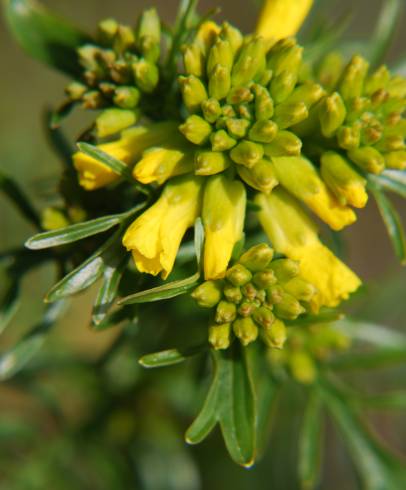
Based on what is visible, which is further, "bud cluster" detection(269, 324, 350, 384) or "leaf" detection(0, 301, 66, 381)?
"bud cluster" detection(269, 324, 350, 384)

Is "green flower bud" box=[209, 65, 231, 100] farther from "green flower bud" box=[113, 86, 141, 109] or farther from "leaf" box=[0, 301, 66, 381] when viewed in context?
"leaf" box=[0, 301, 66, 381]

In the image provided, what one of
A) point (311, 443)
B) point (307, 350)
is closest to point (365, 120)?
point (307, 350)

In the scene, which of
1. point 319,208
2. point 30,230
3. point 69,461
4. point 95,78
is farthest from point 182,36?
point 30,230

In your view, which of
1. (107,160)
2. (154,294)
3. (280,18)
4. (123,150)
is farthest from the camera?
(280,18)

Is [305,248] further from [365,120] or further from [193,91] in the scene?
[193,91]

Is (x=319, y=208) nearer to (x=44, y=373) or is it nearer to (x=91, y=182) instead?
(x=91, y=182)

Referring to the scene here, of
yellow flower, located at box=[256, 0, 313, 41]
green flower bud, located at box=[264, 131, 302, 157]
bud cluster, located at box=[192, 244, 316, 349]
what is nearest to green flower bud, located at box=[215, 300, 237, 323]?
bud cluster, located at box=[192, 244, 316, 349]

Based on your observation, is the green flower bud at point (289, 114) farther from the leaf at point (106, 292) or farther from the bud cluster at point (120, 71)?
the leaf at point (106, 292)
